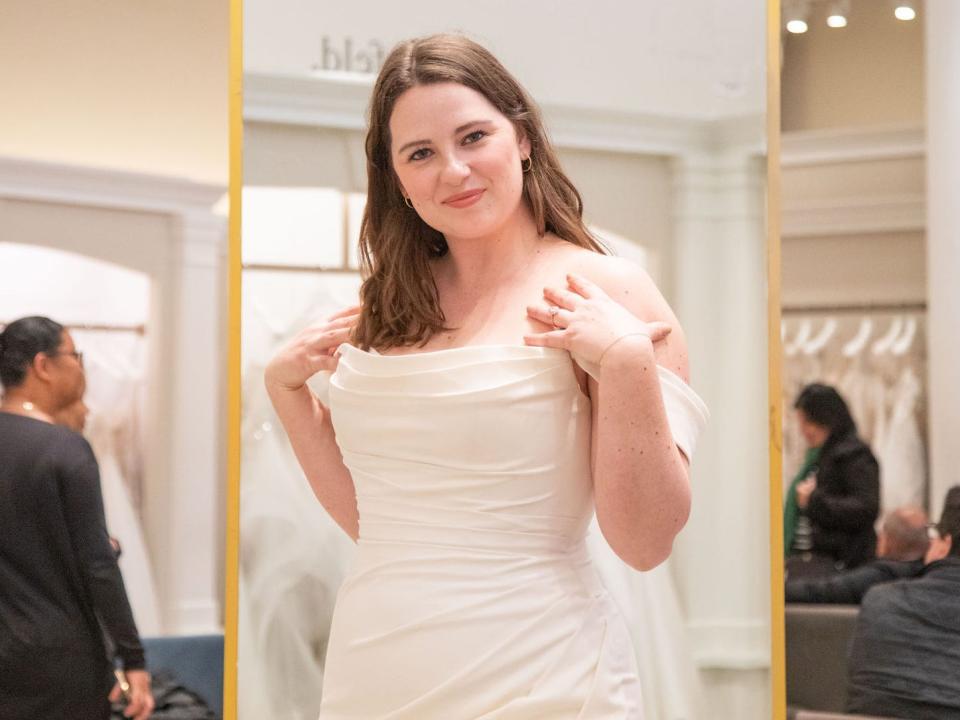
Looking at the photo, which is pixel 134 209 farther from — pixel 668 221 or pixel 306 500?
pixel 668 221

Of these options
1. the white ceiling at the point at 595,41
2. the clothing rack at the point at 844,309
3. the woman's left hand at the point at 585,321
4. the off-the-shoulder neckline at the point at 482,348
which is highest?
the white ceiling at the point at 595,41

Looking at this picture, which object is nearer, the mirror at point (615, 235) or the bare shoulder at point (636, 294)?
the bare shoulder at point (636, 294)

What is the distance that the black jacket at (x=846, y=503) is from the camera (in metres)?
2.97

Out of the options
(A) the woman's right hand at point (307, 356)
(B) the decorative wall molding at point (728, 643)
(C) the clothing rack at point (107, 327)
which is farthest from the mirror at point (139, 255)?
(B) the decorative wall molding at point (728, 643)

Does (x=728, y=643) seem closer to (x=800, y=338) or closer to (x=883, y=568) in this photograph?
(x=883, y=568)

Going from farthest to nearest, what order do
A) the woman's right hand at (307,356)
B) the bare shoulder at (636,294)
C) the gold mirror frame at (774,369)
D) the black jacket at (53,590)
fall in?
1. the black jacket at (53,590)
2. the gold mirror frame at (774,369)
3. the woman's right hand at (307,356)
4. the bare shoulder at (636,294)

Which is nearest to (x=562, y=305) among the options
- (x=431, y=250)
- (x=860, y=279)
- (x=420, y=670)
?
(x=431, y=250)

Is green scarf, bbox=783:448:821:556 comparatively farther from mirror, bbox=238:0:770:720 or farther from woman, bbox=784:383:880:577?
mirror, bbox=238:0:770:720

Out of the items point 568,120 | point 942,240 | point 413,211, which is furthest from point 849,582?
point 413,211

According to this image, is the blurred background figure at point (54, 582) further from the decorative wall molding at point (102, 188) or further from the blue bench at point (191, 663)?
the decorative wall molding at point (102, 188)

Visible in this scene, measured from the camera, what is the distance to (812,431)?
3.02 metres

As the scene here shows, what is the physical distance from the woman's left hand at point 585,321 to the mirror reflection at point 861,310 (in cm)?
149

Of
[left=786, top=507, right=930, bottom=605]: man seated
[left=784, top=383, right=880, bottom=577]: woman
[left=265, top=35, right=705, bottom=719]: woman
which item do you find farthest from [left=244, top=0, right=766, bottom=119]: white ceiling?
[left=786, top=507, right=930, bottom=605]: man seated

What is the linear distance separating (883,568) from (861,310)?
64 centimetres
